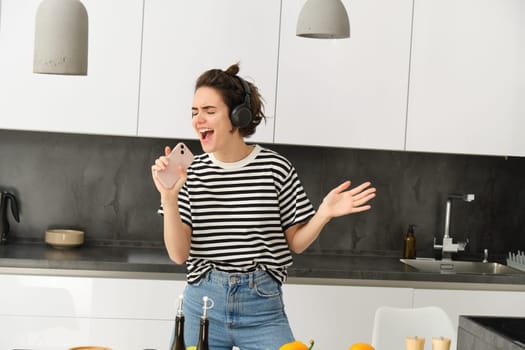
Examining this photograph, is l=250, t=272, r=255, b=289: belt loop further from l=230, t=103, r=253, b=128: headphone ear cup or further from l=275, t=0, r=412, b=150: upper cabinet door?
l=275, t=0, r=412, b=150: upper cabinet door

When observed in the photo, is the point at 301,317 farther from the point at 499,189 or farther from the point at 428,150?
the point at 499,189

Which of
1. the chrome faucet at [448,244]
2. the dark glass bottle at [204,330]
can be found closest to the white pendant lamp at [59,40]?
the dark glass bottle at [204,330]

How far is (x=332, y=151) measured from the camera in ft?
14.6

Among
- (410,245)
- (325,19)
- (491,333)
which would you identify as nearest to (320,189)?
(410,245)

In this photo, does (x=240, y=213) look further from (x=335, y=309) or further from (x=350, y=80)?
(x=350, y=80)

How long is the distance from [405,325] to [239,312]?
652 millimetres

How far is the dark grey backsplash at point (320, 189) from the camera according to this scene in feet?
14.2

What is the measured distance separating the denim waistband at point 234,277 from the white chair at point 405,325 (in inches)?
19.2

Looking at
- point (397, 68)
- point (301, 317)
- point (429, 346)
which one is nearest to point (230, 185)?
point (429, 346)

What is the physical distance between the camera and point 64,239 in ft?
13.4

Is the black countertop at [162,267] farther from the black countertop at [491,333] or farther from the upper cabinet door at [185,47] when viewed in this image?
the black countertop at [491,333]

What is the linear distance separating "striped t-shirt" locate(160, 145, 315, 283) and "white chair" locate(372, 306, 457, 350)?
411 mm

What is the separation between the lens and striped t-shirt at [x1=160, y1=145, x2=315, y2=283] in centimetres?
279

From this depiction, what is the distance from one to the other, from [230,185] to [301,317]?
121 cm
